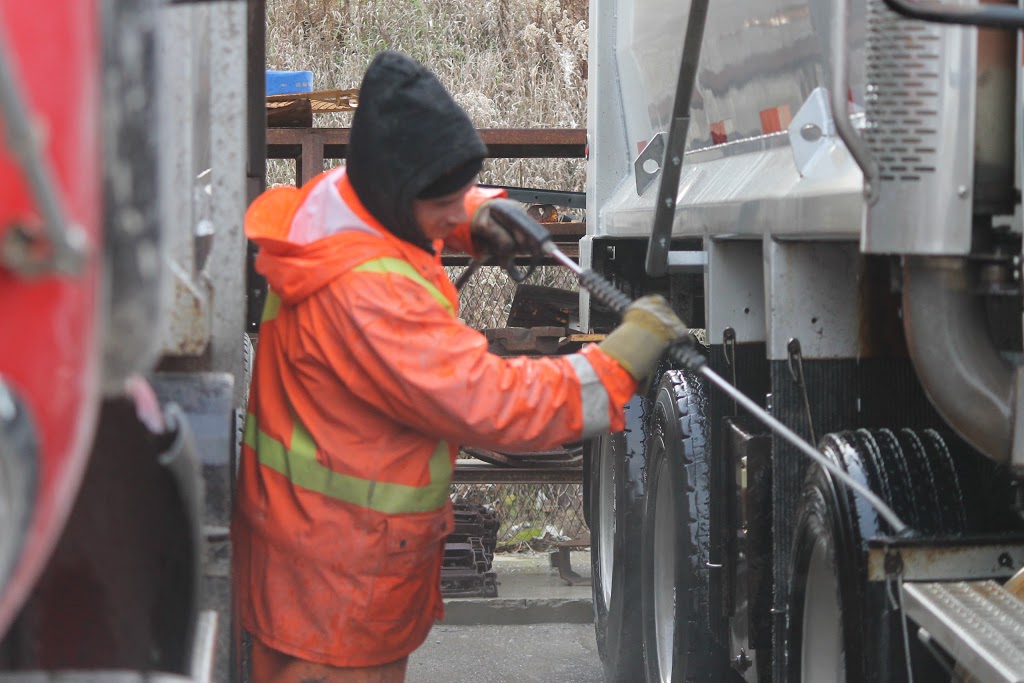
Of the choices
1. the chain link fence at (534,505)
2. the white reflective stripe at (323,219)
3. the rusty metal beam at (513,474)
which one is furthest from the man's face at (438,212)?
the chain link fence at (534,505)

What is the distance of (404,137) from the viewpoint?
2.87 meters

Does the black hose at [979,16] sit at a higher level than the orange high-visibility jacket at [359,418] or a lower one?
higher

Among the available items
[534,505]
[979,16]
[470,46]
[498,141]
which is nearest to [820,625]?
[979,16]

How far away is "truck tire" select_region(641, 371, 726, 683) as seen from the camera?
4004 millimetres

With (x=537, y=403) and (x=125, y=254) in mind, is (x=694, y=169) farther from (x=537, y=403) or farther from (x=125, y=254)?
(x=125, y=254)

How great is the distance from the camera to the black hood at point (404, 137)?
286 cm

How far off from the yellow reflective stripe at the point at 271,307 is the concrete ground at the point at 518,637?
2741mm

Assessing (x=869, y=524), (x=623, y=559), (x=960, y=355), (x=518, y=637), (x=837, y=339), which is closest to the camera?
(x=960, y=355)

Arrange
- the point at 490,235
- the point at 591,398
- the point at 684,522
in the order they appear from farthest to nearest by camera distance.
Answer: the point at 684,522, the point at 490,235, the point at 591,398

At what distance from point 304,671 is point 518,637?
10.7ft

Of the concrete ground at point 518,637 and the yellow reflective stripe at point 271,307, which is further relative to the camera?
the concrete ground at point 518,637

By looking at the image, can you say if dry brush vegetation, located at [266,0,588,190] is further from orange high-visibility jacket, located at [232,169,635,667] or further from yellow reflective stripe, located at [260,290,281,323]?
orange high-visibility jacket, located at [232,169,635,667]

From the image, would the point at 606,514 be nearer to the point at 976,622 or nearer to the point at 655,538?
the point at 655,538

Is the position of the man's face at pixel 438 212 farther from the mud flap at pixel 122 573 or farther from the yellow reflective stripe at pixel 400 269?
the mud flap at pixel 122 573
